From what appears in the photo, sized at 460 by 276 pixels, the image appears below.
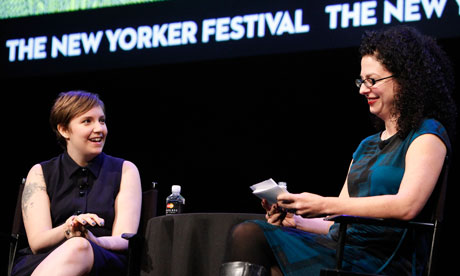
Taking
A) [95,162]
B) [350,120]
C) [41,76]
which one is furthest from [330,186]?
[41,76]

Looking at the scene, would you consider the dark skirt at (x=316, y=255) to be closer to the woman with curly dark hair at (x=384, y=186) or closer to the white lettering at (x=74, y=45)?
the woman with curly dark hair at (x=384, y=186)

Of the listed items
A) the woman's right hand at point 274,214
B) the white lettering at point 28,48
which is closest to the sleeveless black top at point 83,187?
the woman's right hand at point 274,214

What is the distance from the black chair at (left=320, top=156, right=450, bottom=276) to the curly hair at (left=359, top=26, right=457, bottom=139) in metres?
0.18

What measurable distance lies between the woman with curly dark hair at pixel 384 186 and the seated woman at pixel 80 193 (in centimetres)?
82

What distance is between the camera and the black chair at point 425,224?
191 centimetres

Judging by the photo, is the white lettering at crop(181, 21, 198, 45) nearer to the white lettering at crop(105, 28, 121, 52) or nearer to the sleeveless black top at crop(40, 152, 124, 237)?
the white lettering at crop(105, 28, 121, 52)

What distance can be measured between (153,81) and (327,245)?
336 centimetres

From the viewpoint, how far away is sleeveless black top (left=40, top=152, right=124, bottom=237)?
2834 mm

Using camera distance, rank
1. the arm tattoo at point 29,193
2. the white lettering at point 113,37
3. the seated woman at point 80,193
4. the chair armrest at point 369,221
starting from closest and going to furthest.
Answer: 1. the chair armrest at point 369,221
2. the seated woman at point 80,193
3. the arm tattoo at point 29,193
4. the white lettering at point 113,37

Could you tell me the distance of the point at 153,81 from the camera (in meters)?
5.20

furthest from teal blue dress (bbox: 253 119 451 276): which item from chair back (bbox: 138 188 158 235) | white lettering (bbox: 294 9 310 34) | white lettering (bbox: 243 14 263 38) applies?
white lettering (bbox: 243 14 263 38)

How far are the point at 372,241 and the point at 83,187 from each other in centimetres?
143

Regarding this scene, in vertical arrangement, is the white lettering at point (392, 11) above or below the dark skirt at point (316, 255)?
above

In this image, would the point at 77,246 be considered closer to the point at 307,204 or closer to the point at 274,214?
the point at 274,214
